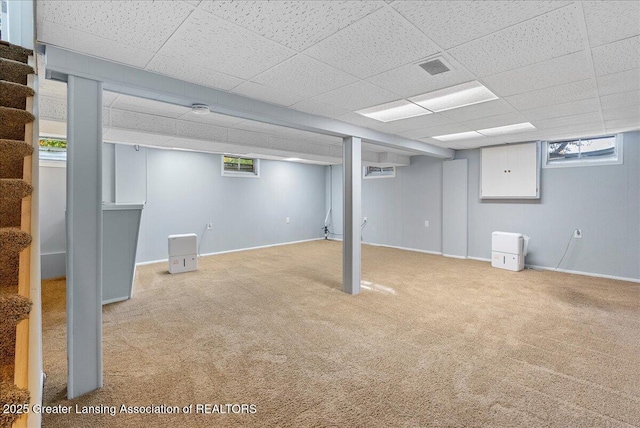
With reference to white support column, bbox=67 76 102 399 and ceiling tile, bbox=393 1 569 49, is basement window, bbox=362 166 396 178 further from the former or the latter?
white support column, bbox=67 76 102 399

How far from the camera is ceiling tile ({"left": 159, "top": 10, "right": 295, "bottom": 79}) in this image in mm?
1771

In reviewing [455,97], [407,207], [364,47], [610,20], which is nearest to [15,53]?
[364,47]

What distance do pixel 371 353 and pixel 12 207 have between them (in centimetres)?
261

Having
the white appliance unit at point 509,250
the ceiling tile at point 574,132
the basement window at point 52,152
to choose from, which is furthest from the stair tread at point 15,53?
the white appliance unit at point 509,250

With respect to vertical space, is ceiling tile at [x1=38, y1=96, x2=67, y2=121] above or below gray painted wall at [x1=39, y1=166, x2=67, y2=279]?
above

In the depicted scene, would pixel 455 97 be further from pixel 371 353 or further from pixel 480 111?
pixel 371 353

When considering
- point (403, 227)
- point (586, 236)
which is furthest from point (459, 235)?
point (586, 236)

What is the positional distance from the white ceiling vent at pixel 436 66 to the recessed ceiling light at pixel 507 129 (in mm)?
2513

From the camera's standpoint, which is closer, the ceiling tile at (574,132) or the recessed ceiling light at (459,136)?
the ceiling tile at (574,132)

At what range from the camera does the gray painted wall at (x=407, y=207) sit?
7.17m

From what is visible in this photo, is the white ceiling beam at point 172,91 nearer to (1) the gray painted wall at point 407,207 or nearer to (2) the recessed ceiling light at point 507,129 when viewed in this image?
(2) the recessed ceiling light at point 507,129

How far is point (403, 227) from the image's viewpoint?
25.6 ft

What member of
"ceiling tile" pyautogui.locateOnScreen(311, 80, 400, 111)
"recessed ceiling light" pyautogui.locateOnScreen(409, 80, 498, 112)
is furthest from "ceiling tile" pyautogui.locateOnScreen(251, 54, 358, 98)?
"recessed ceiling light" pyautogui.locateOnScreen(409, 80, 498, 112)

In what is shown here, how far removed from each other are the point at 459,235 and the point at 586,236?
6.89ft
